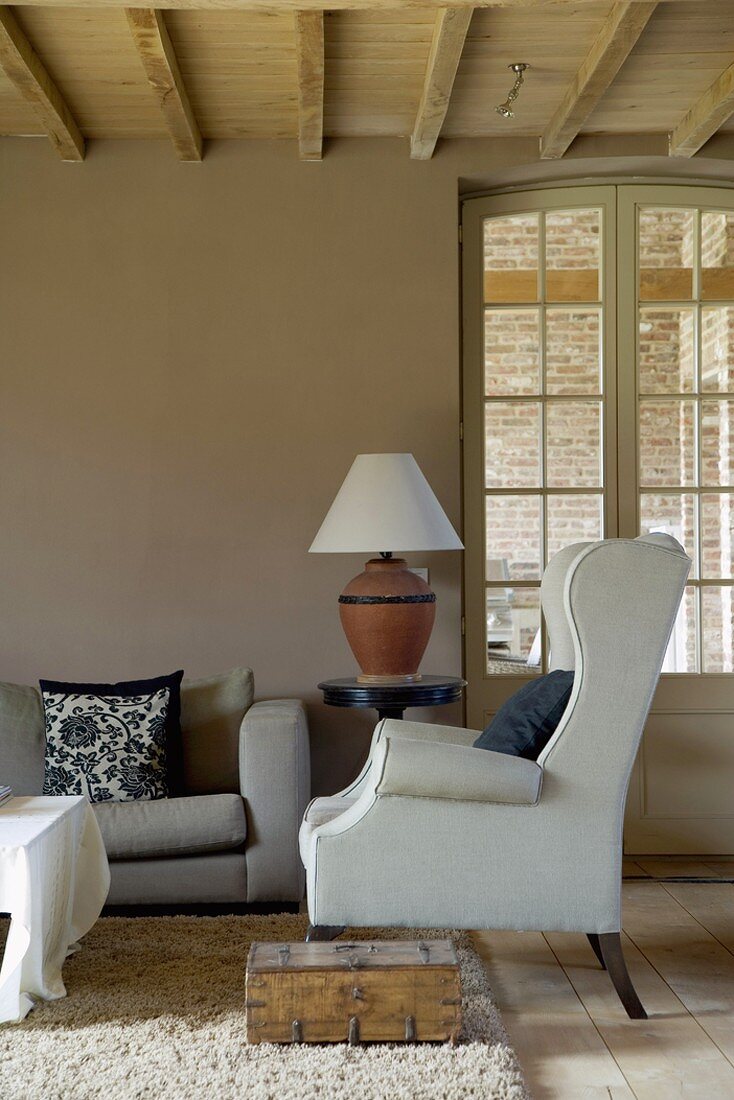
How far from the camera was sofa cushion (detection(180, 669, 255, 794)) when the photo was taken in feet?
12.4

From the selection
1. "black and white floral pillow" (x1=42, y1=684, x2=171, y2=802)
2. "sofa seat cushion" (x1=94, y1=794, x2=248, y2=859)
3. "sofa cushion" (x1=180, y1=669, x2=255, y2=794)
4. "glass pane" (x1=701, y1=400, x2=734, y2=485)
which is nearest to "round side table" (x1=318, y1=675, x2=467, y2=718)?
"sofa cushion" (x1=180, y1=669, x2=255, y2=794)

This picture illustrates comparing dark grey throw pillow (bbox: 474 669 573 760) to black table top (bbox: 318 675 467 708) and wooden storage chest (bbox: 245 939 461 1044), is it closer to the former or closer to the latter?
wooden storage chest (bbox: 245 939 461 1044)

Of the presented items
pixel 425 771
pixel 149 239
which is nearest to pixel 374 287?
pixel 149 239

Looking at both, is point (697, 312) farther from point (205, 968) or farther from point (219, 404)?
point (205, 968)

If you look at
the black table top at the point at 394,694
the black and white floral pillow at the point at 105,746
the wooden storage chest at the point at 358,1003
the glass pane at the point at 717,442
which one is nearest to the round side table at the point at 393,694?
the black table top at the point at 394,694

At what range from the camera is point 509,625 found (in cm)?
450

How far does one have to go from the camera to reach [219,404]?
14.2 feet

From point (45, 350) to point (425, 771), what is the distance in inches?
101

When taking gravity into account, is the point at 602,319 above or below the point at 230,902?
above

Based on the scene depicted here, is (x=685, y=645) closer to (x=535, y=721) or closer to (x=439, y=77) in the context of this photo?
(x=535, y=721)

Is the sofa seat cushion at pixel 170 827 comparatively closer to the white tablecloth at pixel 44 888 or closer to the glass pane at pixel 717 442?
the white tablecloth at pixel 44 888

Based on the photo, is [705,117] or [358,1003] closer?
[358,1003]

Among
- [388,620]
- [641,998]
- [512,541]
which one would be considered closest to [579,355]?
[512,541]

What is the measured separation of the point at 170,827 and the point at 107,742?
373 millimetres
